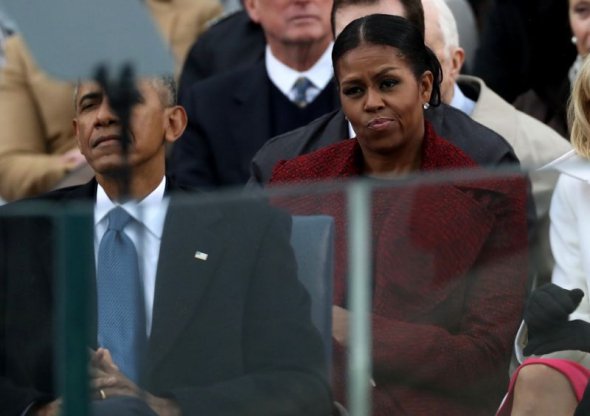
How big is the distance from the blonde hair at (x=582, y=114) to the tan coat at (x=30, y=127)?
227 centimetres

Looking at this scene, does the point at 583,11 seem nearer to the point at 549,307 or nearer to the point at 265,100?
the point at 265,100

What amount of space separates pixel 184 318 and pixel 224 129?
2.55m

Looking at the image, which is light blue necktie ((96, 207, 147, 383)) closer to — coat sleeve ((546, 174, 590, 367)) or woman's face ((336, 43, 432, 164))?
coat sleeve ((546, 174, 590, 367))

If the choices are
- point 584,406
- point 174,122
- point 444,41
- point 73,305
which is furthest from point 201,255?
point 444,41

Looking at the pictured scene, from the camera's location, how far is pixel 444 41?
540cm

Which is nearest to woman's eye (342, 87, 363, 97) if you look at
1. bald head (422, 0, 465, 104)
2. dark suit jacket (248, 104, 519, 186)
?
dark suit jacket (248, 104, 519, 186)

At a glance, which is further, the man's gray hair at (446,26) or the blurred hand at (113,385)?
the man's gray hair at (446,26)

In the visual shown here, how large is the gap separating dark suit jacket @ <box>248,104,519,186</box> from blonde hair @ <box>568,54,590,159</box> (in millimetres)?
281

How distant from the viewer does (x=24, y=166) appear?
6199 millimetres

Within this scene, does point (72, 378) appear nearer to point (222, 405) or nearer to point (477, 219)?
point (222, 405)

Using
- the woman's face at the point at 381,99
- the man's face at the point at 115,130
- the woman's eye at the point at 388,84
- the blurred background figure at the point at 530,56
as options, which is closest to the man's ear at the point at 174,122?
the man's face at the point at 115,130

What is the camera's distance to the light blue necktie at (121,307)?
11.2 ft

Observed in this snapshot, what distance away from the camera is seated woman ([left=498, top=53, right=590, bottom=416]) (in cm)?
361

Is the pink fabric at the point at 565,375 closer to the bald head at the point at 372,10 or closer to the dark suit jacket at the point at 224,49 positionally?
the bald head at the point at 372,10
